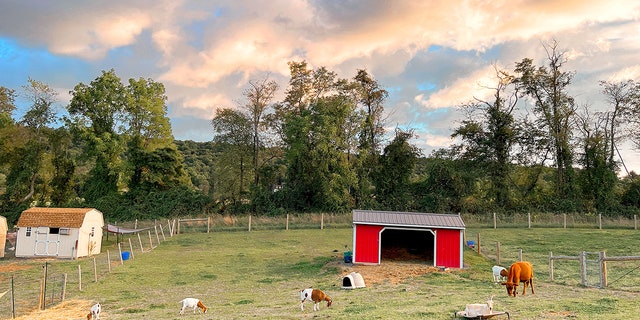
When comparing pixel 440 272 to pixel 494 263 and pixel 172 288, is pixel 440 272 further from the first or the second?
pixel 172 288

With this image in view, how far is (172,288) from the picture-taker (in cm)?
1922

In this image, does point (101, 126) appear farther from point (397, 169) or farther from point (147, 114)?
point (397, 169)

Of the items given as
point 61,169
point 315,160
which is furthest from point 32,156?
point 315,160

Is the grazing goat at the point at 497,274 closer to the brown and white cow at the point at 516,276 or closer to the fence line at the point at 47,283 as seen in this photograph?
the brown and white cow at the point at 516,276

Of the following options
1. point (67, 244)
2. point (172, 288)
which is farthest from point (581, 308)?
point (67, 244)

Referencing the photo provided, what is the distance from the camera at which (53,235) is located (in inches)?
1188

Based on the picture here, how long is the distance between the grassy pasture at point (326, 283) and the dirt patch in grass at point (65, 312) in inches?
18.4

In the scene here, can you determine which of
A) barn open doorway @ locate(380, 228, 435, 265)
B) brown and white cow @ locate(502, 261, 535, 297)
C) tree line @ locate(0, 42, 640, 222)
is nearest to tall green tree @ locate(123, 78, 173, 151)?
tree line @ locate(0, 42, 640, 222)

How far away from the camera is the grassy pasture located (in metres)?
12.4

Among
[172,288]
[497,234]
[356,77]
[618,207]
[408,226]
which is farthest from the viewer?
[356,77]

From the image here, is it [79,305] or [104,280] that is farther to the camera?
[104,280]

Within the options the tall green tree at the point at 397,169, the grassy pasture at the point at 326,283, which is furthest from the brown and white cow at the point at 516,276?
the tall green tree at the point at 397,169

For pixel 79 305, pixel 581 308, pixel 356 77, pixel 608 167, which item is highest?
pixel 356 77

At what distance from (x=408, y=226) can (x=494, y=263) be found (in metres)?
5.02
